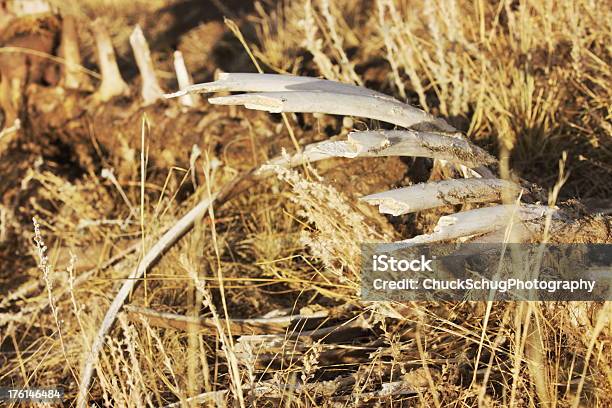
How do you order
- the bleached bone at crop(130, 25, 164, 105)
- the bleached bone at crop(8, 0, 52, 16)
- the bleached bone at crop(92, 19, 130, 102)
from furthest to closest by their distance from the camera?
the bleached bone at crop(8, 0, 52, 16)
the bleached bone at crop(92, 19, 130, 102)
the bleached bone at crop(130, 25, 164, 105)

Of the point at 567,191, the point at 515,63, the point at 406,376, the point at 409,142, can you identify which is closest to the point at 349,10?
the point at 515,63

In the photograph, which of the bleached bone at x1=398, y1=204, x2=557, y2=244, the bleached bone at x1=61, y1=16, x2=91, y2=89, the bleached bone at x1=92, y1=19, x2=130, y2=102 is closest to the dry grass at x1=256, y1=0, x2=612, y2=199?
the bleached bone at x1=398, y1=204, x2=557, y2=244

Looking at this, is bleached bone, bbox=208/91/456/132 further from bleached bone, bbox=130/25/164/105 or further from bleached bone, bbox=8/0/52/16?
bleached bone, bbox=8/0/52/16

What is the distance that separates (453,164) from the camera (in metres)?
1.95

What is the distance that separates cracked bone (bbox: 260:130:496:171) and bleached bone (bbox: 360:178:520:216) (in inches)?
3.9

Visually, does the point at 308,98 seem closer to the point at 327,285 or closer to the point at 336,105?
the point at 336,105

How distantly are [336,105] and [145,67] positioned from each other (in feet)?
4.89

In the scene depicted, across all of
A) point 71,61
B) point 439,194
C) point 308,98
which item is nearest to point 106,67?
point 71,61

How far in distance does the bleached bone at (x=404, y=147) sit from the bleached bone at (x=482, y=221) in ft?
0.65

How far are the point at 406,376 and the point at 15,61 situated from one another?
99.4 inches

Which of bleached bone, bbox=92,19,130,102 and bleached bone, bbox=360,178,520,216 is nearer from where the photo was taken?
bleached bone, bbox=360,178,520,216

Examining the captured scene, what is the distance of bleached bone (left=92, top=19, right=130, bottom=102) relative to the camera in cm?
321

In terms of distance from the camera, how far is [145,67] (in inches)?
120

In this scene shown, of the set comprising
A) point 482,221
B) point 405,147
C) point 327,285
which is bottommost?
point 327,285
